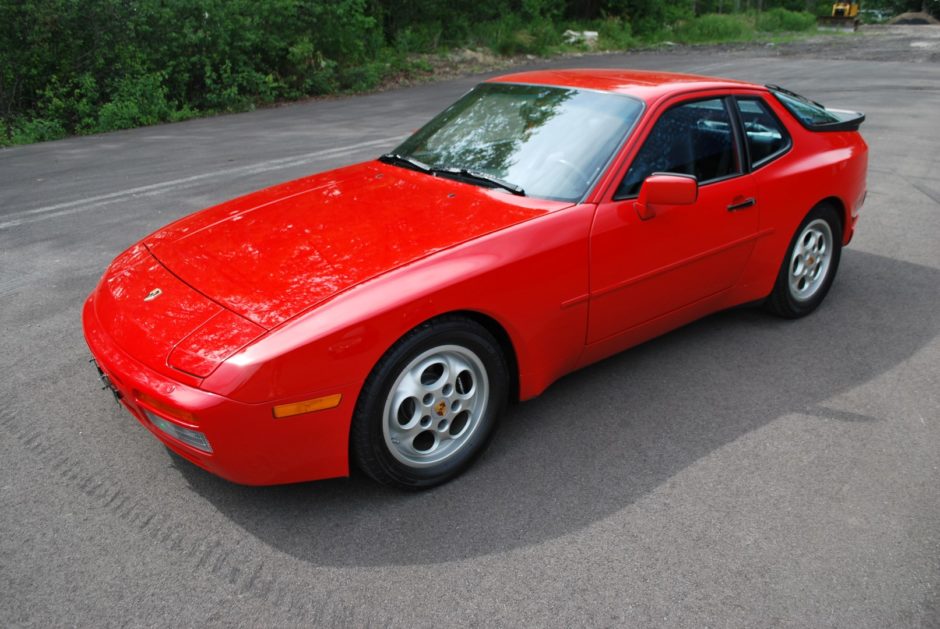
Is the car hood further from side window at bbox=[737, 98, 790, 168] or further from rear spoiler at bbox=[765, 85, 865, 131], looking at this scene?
rear spoiler at bbox=[765, 85, 865, 131]

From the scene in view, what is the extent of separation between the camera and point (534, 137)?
3.84m

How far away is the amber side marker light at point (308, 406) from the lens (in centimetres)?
265

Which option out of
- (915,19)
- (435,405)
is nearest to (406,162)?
(435,405)

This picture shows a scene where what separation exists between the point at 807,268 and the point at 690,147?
1374mm

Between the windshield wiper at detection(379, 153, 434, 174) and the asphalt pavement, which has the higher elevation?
the windshield wiper at detection(379, 153, 434, 174)

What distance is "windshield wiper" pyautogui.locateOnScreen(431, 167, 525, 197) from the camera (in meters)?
3.60

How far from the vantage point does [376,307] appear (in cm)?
278

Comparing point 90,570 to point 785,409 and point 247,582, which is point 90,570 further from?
point 785,409

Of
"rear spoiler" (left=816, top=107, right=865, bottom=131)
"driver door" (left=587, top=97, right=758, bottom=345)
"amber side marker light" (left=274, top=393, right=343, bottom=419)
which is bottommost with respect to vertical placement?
"amber side marker light" (left=274, top=393, right=343, bottom=419)

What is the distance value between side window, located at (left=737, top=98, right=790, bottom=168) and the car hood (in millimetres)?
1458

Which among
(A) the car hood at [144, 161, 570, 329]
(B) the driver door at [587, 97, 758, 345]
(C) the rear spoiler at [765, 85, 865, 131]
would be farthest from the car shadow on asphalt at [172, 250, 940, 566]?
(C) the rear spoiler at [765, 85, 865, 131]

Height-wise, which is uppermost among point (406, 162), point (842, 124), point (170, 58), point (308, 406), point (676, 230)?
point (170, 58)

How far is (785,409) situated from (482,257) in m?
1.73

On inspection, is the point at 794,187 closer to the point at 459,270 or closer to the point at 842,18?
the point at 459,270
